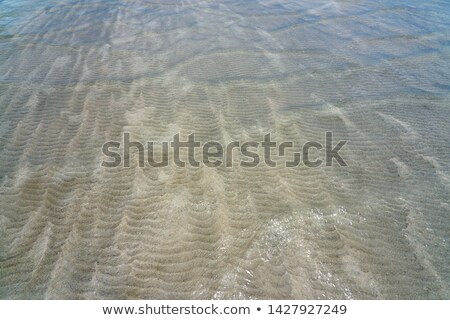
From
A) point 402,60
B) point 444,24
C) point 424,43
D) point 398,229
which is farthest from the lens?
point 444,24

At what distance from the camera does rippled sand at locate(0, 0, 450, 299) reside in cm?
450

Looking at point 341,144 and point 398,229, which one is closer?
point 398,229

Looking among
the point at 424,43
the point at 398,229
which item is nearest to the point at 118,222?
the point at 398,229

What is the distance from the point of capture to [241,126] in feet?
24.3

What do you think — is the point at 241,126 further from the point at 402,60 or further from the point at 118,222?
the point at 402,60

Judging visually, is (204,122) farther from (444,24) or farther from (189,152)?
(444,24)

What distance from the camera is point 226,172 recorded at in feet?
20.1

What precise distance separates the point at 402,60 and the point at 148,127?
8365mm

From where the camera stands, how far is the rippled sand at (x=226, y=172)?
4.50 m

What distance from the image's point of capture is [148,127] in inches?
289
